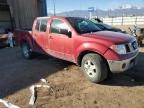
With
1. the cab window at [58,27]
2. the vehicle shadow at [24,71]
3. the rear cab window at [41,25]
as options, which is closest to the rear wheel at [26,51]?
the vehicle shadow at [24,71]

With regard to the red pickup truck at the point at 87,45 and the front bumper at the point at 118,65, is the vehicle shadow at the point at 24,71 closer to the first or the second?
the red pickup truck at the point at 87,45

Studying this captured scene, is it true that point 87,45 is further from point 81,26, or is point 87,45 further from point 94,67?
point 81,26

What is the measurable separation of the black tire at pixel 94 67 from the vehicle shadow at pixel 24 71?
1.51m

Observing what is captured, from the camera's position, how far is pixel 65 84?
264 inches

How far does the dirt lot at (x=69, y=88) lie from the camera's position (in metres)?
5.41

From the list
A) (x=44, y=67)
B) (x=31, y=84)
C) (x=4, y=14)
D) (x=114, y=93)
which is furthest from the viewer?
(x=4, y=14)

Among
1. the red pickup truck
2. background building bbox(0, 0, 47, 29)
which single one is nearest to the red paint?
the red pickup truck

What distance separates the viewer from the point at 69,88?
250 inches

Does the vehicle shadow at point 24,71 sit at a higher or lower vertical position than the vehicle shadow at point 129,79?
lower

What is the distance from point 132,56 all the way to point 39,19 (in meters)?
Answer: 4.19

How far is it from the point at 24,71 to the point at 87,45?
2816mm

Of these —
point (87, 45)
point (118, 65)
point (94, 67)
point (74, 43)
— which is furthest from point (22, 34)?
point (118, 65)

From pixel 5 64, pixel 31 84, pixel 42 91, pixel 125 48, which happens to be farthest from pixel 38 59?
pixel 125 48

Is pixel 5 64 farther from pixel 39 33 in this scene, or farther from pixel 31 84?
pixel 31 84
